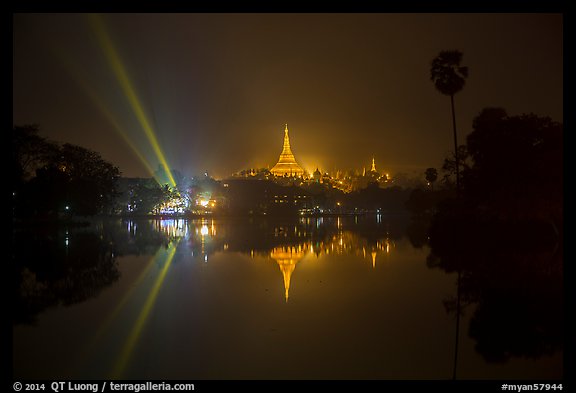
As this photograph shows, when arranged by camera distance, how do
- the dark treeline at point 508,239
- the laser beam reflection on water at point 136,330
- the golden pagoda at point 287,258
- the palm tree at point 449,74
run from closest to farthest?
the laser beam reflection on water at point 136,330, the dark treeline at point 508,239, the golden pagoda at point 287,258, the palm tree at point 449,74

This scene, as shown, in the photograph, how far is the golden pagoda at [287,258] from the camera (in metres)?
22.6

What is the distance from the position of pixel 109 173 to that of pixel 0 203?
161ft

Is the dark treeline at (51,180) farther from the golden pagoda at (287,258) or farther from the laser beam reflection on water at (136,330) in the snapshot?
the laser beam reflection on water at (136,330)

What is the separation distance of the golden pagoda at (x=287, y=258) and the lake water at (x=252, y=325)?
0.43 feet

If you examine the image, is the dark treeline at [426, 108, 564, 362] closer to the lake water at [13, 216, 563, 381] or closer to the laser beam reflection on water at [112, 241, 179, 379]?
the lake water at [13, 216, 563, 381]

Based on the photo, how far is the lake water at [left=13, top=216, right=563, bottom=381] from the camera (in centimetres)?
1137

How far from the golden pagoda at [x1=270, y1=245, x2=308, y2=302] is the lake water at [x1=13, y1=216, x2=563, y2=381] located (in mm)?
132

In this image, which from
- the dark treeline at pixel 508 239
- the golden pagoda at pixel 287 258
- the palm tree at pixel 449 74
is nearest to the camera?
the dark treeline at pixel 508 239

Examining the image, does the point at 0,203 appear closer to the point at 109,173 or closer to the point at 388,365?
the point at 388,365

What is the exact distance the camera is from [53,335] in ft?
44.1

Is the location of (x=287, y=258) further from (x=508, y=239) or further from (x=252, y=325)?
(x=252, y=325)

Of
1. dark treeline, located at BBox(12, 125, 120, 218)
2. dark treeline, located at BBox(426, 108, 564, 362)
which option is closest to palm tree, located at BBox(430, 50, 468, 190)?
dark treeline, located at BBox(426, 108, 564, 362)

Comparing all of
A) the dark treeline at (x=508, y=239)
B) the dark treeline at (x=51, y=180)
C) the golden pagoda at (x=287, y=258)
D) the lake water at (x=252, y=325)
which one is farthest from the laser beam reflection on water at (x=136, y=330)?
the dark treeline at (x=51, y=180)

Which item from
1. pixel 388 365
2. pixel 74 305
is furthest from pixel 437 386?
pixel 74 305
